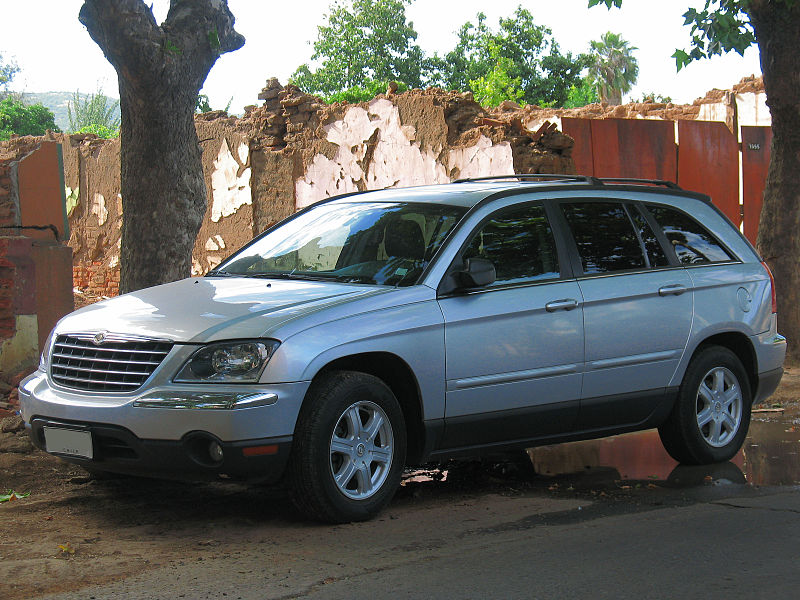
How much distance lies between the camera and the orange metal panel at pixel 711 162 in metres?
15.1

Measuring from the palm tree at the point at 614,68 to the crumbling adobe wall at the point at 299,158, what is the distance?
55668 millimetres

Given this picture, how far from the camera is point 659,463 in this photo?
6.97 meters

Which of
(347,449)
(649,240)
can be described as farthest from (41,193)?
(649,240)

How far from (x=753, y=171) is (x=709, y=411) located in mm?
10306

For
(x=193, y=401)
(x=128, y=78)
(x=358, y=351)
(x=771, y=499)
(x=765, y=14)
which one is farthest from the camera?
(x=765, y=14)

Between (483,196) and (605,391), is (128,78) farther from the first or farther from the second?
(605,391)

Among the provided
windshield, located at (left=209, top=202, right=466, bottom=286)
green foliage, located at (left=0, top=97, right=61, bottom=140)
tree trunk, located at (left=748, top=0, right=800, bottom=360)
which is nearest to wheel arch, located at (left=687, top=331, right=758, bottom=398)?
windshield, located at (left=209, top=202, right=466, bottom=286)

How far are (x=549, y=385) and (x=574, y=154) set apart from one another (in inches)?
305

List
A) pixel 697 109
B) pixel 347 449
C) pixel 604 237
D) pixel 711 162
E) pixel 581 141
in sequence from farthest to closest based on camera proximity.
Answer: pixel 697 109 < pixel 711 162 < pixel 581 141 < pixel 604 237 < pixel 347 449

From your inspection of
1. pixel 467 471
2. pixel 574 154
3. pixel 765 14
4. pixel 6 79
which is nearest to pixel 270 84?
pixel 574 154

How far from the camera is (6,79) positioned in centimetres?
7956

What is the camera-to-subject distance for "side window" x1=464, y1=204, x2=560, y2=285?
19.3 ft

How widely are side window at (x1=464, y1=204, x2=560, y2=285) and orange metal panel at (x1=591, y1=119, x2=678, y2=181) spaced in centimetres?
759

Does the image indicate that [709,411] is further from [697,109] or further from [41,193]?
[697,109]
